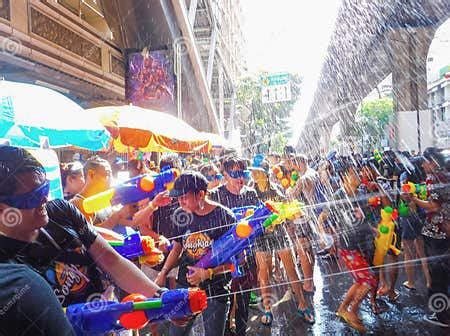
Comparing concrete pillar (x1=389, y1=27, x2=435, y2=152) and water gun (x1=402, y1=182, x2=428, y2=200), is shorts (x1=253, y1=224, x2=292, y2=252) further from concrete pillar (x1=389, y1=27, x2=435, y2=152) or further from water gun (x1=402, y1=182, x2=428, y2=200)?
concrete pillar (x1=389, y1=27, x2=435, y2=152)

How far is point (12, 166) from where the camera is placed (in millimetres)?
1756

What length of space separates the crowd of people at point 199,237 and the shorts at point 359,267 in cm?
1

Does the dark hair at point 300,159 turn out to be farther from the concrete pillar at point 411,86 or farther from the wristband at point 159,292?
the concrete pillar at point 411,86

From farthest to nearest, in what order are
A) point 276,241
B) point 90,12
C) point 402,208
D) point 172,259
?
point 90,12 → point 402,208 → point 276,241 → point 172,259

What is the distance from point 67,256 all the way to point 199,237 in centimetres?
134

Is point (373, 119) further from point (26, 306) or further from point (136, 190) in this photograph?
point (26, 306)

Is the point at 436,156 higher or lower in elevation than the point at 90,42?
lower

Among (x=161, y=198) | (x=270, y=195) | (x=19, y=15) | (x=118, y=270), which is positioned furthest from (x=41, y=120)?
(x=19, y=15)

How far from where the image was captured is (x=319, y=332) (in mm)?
4902

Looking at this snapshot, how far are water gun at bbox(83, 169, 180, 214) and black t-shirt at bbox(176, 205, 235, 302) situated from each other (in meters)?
0.49

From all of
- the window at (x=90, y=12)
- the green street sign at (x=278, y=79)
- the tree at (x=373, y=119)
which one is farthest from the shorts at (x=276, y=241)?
the tree at (x=373, y=119)

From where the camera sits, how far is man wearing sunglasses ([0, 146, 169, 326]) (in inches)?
69.8

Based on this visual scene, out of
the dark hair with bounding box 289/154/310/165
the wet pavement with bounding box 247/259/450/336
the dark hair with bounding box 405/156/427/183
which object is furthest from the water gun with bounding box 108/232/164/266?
the dark hair with bounding box 405/156/427/183

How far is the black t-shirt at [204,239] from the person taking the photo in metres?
3.37
